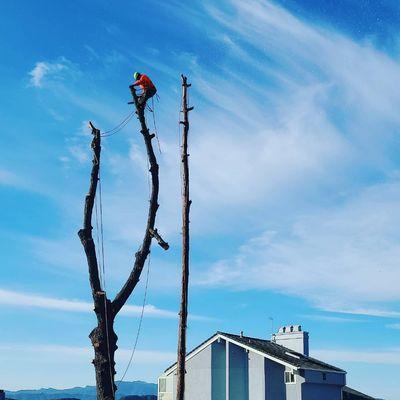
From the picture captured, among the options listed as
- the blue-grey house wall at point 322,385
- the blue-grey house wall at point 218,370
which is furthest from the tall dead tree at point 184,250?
the blue-grey house wall at point 218,370

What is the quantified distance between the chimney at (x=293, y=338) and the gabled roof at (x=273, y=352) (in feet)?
6.39

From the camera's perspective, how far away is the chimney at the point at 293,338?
4928 cm

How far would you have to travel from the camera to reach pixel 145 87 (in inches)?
789

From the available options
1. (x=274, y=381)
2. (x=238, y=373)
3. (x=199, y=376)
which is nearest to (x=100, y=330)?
(x=274, y=381)

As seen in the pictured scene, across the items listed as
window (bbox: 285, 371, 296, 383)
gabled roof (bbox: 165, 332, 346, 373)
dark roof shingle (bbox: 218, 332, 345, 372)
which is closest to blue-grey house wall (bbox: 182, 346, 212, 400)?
gabled roof (bbox: 165, 332, 346, 373)

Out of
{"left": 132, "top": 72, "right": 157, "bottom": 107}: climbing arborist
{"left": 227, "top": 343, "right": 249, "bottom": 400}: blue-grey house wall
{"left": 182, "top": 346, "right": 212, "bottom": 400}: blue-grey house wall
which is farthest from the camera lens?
{"left": 182, "top": 346, "right": 212, "bottom": 400}: blue-grey house wall

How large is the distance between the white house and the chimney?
2.77 metres

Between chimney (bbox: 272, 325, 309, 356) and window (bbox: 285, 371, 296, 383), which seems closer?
window (bbox: 285, 371, 296, 383)

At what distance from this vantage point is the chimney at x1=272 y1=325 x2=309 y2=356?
49.3 meters

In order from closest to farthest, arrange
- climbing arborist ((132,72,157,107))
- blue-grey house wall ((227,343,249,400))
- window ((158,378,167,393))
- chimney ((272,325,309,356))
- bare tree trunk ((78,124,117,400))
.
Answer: bare tree trunk ((78,124,117,400))
climbing arborist ((132,72,157,107))
blue-grey house wall ((227,343,249,400))
window ((158,378,167,393))
chimney ((272,325,309,356))

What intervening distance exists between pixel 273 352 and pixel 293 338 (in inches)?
285

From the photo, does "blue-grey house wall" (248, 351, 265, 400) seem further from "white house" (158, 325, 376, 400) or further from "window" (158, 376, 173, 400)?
"window" (158, 376, 173, 400)

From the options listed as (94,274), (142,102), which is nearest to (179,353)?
(94,274)

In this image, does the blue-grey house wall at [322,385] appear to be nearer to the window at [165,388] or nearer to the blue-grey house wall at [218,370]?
the blue-grey house wall at [218,370]
